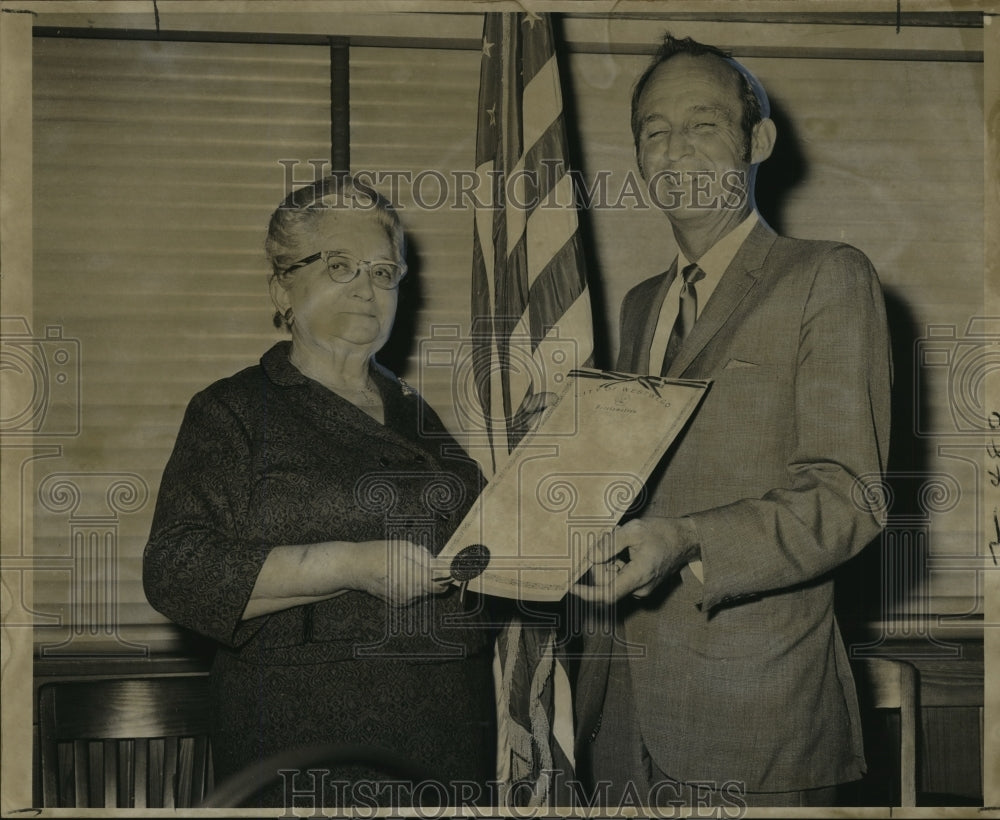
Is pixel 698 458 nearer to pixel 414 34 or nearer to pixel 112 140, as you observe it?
pixel 414 34

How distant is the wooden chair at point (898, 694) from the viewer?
2.63 meters

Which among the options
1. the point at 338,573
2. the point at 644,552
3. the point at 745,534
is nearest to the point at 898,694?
the point at 745,534

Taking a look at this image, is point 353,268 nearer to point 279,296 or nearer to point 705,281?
point 279,296

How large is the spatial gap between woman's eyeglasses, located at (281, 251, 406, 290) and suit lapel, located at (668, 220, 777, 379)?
60cm

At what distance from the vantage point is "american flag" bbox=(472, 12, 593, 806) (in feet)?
8.12

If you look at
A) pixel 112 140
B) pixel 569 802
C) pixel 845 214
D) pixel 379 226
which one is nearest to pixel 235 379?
pixel 379 226

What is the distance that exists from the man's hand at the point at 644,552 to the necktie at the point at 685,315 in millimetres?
351

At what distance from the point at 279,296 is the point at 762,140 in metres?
1.06

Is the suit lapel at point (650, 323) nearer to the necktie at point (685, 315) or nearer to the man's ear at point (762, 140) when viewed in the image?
the necktie at point (685, 315)

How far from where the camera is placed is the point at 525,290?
256 centimetres

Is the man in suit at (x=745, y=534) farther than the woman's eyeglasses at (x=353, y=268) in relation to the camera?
No

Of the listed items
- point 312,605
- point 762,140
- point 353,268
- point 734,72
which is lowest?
point 312,605

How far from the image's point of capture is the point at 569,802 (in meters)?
2.48

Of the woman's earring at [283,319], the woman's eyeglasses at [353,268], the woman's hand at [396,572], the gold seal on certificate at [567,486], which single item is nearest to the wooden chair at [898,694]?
the gold seal on certificate at [567,486]
